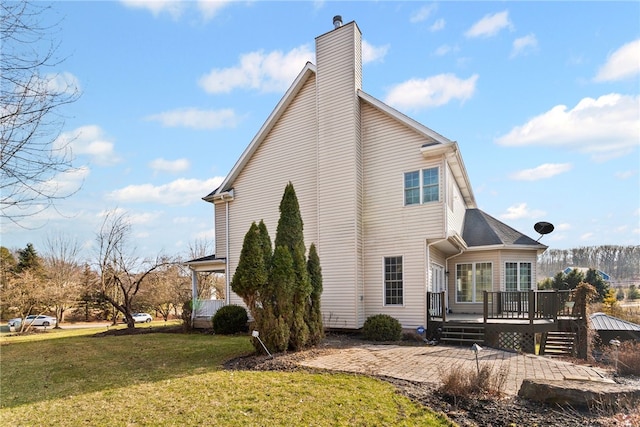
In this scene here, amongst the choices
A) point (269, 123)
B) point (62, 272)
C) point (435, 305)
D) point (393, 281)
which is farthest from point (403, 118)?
point (62, 272)

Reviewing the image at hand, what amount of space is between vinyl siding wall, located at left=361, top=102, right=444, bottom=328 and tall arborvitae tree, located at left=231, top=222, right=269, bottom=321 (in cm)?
547

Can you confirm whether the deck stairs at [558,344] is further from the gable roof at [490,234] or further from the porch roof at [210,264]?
the porch roof at [210,264]

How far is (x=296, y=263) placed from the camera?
937 cm

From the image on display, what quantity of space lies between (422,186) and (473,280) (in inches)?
250

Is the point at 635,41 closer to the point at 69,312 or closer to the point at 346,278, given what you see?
the point at 346,278

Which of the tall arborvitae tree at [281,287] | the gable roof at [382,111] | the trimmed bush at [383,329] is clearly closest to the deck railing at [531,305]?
the trimmed bush at [383,329]

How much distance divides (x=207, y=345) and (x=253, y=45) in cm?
924

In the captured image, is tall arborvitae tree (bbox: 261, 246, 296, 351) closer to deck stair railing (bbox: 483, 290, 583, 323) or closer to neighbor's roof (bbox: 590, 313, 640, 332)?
deck stair railing (bbox: 483, 290, 583, 323)

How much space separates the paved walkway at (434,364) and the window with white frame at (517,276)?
21.5ft

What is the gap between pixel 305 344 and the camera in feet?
30.6

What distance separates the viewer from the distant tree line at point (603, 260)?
4809 centimetres

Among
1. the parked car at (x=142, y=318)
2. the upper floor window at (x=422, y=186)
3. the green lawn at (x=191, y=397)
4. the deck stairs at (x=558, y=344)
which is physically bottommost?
the parked car at (x=142, y=318)

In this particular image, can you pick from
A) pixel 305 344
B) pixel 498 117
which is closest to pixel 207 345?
pixel 305 344

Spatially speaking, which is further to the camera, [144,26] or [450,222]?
[450,222]
